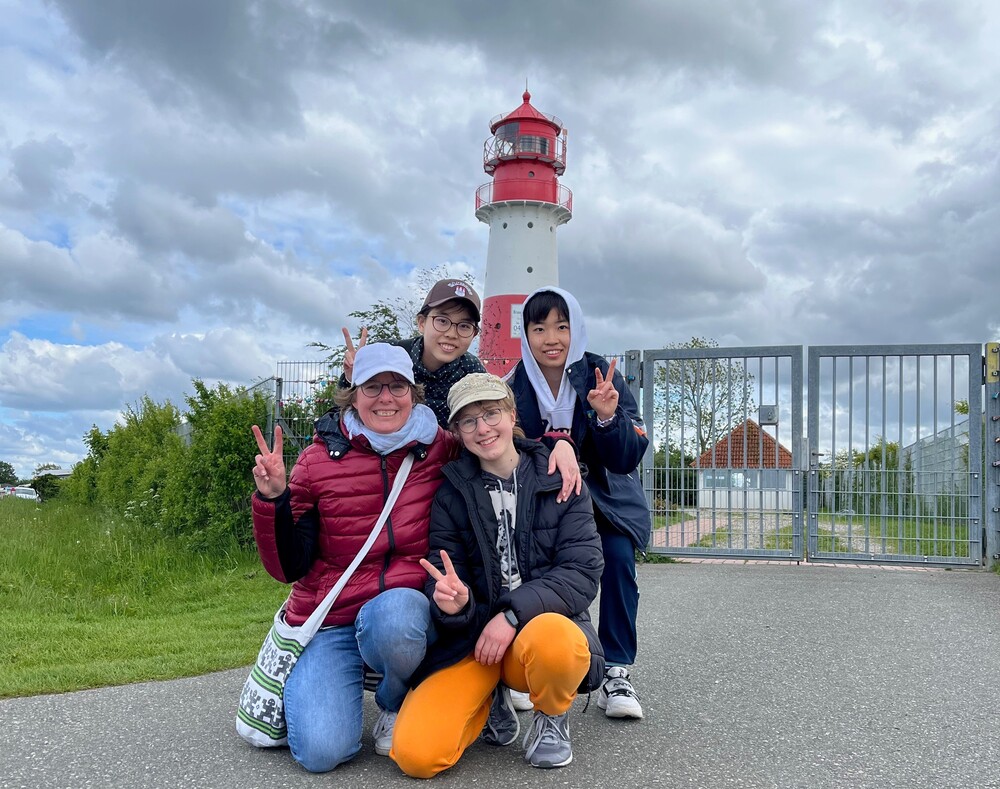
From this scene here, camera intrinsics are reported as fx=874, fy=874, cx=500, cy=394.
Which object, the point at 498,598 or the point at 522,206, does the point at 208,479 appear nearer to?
the point at 498,598

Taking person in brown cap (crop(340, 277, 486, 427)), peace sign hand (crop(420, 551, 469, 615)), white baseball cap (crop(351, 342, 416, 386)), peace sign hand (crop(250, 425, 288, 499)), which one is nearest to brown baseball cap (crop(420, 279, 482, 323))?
person in brown cap (crop(340, 277, 486, 427))

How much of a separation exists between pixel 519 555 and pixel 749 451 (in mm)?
7608

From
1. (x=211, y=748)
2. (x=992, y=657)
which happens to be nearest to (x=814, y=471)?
(x=992, y=657)

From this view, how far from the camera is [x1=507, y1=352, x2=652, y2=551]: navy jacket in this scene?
375cm

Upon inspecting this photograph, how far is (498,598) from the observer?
3258 millimetres

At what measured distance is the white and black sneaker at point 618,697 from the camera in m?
3.78

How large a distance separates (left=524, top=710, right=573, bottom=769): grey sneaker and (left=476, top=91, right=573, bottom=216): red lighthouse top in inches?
982

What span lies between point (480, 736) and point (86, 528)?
1067cm

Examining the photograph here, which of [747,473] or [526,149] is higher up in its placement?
[526,149]

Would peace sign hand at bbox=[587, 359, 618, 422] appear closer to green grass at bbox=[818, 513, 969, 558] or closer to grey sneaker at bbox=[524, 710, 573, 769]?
grey sneaker at bbox=[524, 710, 573, 769]

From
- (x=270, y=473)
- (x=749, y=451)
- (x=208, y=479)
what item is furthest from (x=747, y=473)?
(x=270, y=473)

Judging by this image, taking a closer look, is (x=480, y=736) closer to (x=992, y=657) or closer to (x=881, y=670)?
(x=881, y=670)

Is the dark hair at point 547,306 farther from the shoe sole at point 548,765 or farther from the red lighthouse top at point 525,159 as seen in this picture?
the red lighthouse top at point 525,159

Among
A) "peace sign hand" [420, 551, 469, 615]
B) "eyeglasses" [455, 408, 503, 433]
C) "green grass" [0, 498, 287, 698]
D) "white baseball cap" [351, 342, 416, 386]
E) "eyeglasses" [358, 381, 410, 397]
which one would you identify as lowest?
"green grass" [0, 498, 287, 698]
